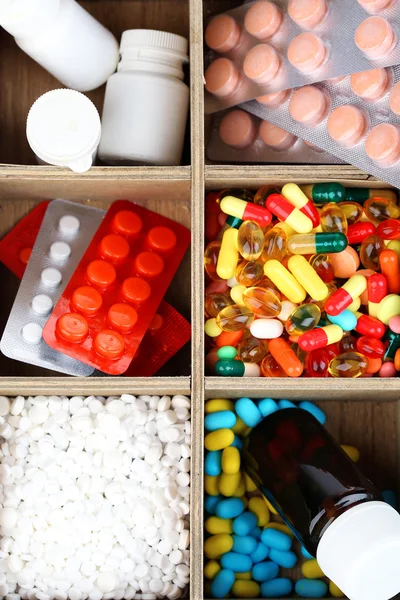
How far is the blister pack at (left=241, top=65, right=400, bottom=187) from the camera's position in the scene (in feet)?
3.69

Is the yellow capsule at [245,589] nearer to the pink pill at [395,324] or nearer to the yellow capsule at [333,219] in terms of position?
the pink pill at [395,324]

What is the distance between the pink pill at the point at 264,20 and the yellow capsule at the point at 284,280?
415 mm

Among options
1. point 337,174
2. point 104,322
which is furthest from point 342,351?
point 104,322

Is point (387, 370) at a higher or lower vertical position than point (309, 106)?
lower

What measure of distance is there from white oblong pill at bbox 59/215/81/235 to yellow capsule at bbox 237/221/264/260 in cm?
34

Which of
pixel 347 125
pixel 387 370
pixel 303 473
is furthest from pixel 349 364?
pixel 347 125

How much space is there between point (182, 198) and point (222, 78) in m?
0.24

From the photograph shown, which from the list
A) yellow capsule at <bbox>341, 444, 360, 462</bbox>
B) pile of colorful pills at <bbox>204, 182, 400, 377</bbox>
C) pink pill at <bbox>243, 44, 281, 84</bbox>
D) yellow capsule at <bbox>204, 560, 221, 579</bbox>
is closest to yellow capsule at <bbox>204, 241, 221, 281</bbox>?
pile of colorful pills at <bbox>204, 182, 400, 377</bbox>

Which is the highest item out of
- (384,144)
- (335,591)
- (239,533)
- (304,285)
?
(384,144)

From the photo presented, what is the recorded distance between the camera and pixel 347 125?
114 centimetres

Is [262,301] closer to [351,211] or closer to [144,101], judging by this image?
[351,211]

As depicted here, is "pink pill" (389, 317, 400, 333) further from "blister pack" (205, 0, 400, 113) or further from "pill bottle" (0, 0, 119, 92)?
"pill bottle" (0, 0, 119, 92)

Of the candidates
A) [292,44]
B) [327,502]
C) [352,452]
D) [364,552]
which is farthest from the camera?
[352,452]

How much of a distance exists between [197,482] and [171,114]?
2.16ft
